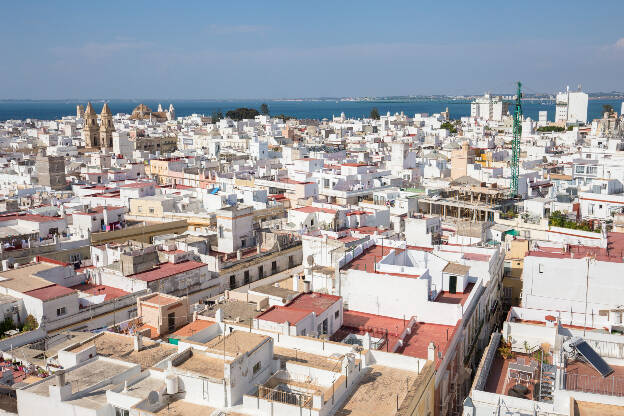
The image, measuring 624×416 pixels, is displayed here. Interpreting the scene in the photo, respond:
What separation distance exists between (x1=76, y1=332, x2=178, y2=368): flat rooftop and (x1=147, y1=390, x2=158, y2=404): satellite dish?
2.85m

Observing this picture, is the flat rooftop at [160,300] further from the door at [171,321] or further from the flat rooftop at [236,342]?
the flat rooftop at [236,342]

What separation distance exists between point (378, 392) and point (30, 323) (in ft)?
46.6

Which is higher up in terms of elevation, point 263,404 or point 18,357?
point 263,404

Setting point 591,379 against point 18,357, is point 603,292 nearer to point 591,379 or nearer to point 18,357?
point 591,379

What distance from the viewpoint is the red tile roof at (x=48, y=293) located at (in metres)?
22.9

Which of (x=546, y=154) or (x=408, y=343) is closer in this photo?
(x=408, y=343)

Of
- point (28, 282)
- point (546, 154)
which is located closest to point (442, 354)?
point (28, 282)

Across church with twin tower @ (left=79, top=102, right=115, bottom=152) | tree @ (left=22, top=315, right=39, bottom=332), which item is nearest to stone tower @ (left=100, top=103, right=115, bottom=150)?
church with twin tower @ (left=79, top=102, right=115, bottom=152)

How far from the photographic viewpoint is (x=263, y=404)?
1348cm

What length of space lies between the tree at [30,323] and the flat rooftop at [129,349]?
4735 millimetres

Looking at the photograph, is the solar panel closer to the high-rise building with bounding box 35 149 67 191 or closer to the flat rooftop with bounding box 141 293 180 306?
the flat rooftop with bounding box 141 293 180 306

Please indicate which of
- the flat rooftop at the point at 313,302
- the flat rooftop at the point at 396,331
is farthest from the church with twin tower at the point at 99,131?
the flat rooftop at the point at 396,331

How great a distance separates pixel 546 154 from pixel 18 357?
68528 millimetres

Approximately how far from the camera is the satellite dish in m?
13.6
